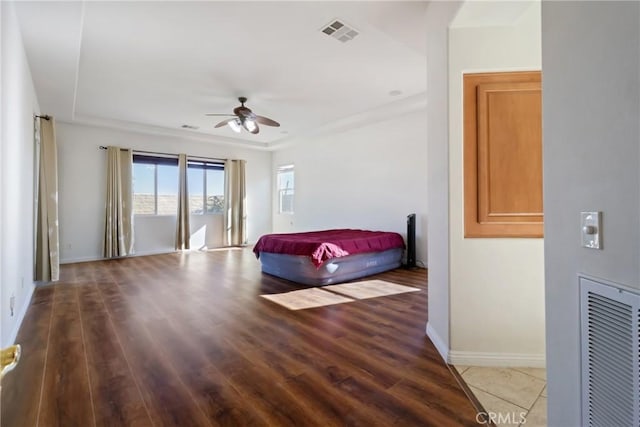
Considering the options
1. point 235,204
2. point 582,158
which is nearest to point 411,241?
point 582,158

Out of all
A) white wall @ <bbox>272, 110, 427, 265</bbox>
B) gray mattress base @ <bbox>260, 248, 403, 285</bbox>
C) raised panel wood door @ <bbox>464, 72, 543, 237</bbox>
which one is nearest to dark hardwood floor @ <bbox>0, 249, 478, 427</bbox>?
gray mattress base @ <bbox>260, 248, 403, 285</bbox>

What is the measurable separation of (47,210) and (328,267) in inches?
155

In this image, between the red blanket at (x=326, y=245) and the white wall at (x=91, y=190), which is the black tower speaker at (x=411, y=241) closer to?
the red blanket at (x=326, y=245)

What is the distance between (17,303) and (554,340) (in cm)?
392

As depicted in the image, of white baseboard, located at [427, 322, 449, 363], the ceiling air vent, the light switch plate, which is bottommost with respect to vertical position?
white baseboard, located at [427, 322, 449, 363]

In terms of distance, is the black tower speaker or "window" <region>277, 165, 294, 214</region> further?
"window" <region>277, 165, 294, 214</region>

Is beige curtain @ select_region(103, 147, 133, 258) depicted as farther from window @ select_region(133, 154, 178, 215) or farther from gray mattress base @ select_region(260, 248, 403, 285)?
gray mattress base @ select_region(260, 248, 403, 285)

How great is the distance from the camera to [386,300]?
3311 mm

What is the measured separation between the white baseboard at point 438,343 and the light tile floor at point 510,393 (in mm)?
109

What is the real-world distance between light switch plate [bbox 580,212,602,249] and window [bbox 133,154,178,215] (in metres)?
7.23

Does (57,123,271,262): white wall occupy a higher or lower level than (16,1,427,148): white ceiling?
lower

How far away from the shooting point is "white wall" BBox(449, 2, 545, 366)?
1.95 metres

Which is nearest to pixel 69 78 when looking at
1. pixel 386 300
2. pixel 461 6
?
pixel 461 6

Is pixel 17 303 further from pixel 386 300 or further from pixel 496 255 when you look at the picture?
pixel 496 255
